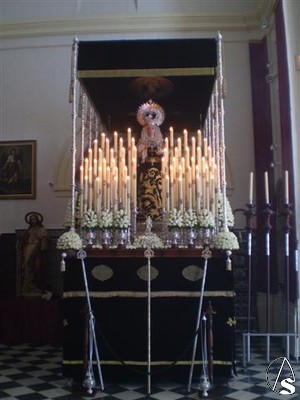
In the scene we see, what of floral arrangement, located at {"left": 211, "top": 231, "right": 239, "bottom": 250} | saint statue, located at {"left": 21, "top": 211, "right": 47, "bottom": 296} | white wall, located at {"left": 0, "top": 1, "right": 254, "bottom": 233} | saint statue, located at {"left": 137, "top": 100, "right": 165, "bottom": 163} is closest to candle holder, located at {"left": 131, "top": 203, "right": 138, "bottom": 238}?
floral arrangement, located at {"left": 211, "top": 231, "right": 239, "bottom": 250}

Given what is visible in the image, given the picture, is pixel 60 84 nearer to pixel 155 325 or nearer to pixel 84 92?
pixel 84 92

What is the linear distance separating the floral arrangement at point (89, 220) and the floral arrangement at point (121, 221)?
0.76 ft

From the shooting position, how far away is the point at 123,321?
5.41 metres

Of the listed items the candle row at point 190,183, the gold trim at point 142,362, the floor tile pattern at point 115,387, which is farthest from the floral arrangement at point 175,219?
the floor tile pattern at point 115,387

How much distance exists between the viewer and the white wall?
8.98 meters

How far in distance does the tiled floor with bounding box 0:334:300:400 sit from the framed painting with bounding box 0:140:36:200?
368cm

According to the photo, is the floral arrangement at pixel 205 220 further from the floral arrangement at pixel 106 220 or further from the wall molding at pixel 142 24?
the wall molding at pixel 142 24

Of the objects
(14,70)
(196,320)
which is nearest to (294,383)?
(196,320)

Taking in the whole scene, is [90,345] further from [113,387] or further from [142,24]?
[142,24]

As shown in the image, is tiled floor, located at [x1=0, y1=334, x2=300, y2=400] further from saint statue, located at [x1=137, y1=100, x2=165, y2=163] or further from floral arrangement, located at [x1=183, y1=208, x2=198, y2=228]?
saint statue, located at [x1=137, y1=100, x2=165, y2=163]

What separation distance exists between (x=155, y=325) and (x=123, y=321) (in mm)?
378

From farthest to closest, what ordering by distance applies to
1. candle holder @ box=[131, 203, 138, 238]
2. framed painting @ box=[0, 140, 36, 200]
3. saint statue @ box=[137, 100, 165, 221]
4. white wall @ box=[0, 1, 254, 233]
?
framed painting @ box=[0, 140, 36, 200] < white wall @ box=[0, 1, 254, 233] < saint statue @ box=[137, 100, 165, 221] < candle holder @ box=[131, 203, 138, 238]

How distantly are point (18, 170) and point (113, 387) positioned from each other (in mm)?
5291

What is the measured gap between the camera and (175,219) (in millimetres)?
5504
